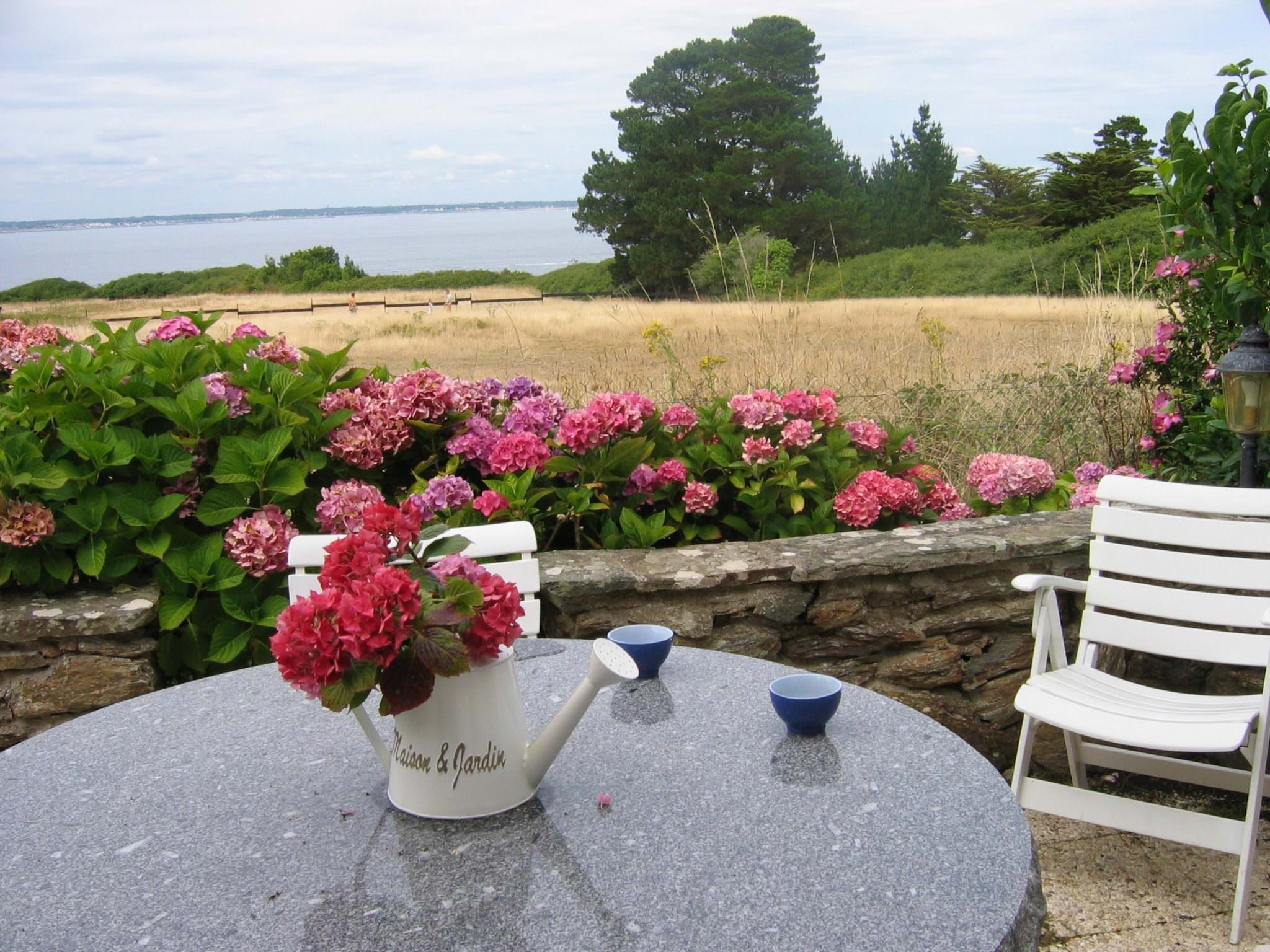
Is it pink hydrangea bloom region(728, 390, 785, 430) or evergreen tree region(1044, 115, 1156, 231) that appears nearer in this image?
pink hydrangea bloom region(728, 390, 785, 430)

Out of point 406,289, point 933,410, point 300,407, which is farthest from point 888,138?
point 300,407

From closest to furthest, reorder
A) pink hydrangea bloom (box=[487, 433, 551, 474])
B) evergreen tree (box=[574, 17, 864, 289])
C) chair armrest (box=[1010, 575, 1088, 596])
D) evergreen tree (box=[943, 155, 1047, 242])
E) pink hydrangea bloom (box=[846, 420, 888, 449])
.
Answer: chair armrest (box=[1010, 575, 1088, 596]) < pink hydrangea bloom (box=[487, 433, 551, 474]) < pink hydrangea bloom (box=[846, 420, 888, 449]) < evergreen tree (box=[574, 17, 864, 289]) < evergreen tree (box=[943, 155, 1047, 242])

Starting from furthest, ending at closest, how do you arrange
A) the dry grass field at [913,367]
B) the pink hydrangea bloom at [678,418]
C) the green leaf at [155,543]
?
the dry grass field at [913,367] < the pink hydrangea bloom at [678,418] < the green leaf at [155,543]

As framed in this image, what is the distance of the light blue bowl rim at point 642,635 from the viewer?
1505 mm

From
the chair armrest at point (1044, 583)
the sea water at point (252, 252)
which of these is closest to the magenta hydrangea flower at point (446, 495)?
the chair armrest at point (1044, 583)

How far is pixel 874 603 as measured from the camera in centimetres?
249

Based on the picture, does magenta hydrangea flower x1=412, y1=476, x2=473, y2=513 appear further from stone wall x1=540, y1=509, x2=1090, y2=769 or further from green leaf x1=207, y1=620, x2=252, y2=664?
green leaf x1=207, y1=620, x2=252, y2=664

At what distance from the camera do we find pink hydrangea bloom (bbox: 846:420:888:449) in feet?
9.37

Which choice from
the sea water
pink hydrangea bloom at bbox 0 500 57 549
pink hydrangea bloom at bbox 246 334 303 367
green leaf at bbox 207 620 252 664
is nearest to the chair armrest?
green leaf at bbox 207 620 252 664

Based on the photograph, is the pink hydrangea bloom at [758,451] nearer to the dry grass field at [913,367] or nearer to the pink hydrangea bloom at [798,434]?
the pink hydrangea bloom at [798,434]

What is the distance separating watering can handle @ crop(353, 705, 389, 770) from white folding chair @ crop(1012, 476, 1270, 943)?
4.33ft

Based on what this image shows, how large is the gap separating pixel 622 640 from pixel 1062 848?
140 centimetres

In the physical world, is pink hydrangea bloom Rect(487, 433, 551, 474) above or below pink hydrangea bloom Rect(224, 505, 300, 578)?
above

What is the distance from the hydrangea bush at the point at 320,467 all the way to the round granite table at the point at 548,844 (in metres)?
0.89
